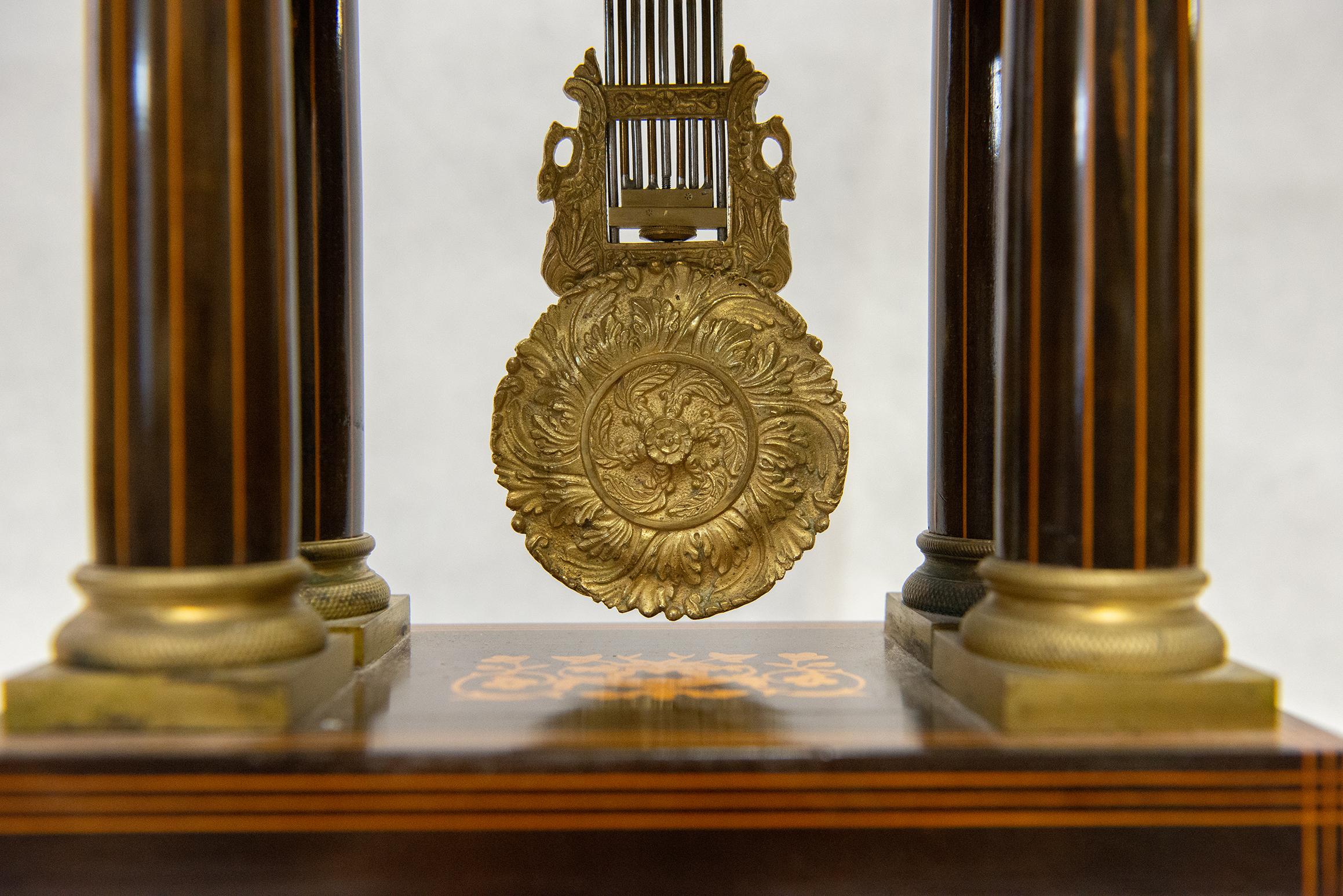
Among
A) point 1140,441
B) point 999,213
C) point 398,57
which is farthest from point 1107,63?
point 398,57

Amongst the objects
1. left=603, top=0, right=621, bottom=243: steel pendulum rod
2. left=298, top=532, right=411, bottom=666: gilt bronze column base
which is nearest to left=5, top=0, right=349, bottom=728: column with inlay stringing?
left=298, top=532, right=411, bottom=666: gilt bronze column base

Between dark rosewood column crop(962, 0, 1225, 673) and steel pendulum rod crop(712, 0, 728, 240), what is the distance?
3.62ft

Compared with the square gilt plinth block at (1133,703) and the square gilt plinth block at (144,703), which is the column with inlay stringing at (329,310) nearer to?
the square gilt plinth block at (144,703)

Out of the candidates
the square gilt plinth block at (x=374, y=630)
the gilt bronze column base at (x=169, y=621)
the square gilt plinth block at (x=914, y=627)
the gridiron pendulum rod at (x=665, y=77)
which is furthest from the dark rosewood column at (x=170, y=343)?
the square gilt plinth block at (x=914, y=627)

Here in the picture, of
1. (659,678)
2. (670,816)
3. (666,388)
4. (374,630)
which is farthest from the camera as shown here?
(666,388)

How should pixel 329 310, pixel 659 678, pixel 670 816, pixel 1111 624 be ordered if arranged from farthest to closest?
pixel 329 310
pixel 659 678
pixel 1111 624
pixel 670 816

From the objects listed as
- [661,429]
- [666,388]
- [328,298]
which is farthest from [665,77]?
[328,298]

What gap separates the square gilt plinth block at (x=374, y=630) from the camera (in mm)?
2361

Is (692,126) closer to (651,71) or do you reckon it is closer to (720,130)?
(720,130)

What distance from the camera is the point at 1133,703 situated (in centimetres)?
177

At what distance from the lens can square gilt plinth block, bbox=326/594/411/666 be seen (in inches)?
93.0

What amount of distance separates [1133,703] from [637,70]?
2.04m

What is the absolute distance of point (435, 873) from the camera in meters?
1.70

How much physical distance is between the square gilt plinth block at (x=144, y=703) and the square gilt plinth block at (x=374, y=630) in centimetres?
45
